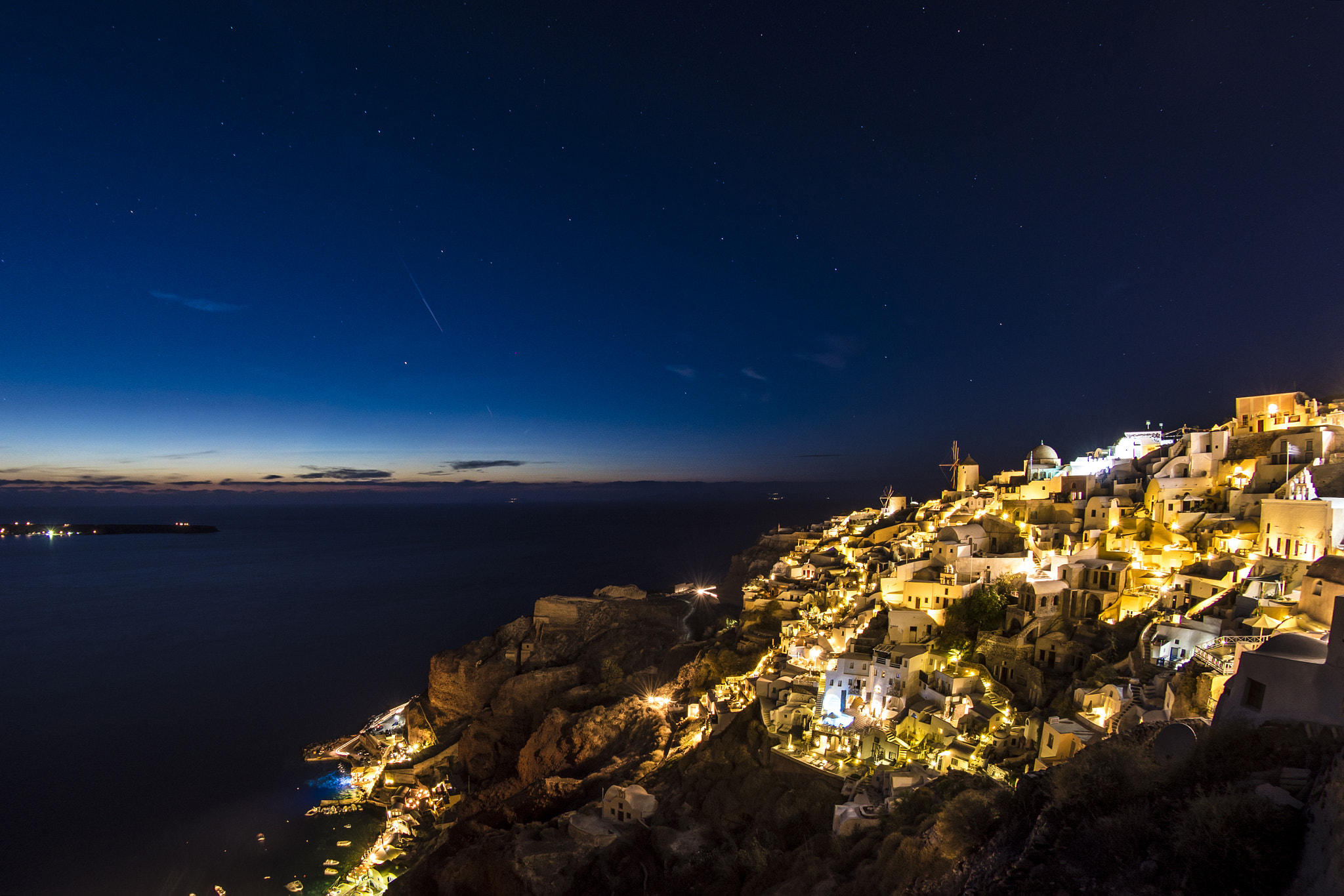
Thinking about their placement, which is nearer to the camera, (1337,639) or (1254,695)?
(1337,639)

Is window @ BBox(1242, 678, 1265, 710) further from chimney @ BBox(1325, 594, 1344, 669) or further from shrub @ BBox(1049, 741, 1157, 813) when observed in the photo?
shrub @ BBox(1049, 741, 1157, 813)

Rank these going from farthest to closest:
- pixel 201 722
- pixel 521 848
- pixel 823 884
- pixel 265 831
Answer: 1. pixel 201 722
2. pixel 265 831
3. pixel 521 848
4. pixel 823 884

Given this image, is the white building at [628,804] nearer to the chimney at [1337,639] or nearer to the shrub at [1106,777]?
the shrub at [1106,777]

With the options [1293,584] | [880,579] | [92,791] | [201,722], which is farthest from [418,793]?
[1293,584]

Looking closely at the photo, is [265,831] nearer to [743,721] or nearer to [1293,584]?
[743,721]

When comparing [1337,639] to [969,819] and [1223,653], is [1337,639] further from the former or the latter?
[1223,653]

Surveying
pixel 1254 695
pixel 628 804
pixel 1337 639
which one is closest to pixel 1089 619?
pixel 1254 695
